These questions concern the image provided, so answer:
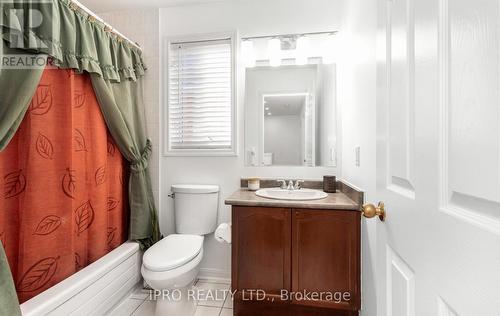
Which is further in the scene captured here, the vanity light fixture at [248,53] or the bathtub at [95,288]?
the vanity light fixture at [248,53]

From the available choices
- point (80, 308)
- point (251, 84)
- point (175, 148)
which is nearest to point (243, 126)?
point (251, 84)

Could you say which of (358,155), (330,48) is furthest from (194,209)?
(330,48)

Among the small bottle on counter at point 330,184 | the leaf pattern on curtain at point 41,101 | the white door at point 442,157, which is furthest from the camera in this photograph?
the small bottle on counter at point 330,184

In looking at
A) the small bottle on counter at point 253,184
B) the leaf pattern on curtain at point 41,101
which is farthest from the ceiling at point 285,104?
the leaf pattern on curtain at point 41,101

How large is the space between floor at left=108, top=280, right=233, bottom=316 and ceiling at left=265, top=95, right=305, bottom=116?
1516 millimetres

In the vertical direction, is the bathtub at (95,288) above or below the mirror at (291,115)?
below

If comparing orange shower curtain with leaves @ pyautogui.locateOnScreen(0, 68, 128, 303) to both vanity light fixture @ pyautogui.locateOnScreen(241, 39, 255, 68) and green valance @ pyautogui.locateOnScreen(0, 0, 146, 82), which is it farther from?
vanity light fixture @ pyautogui.locateOnScreen(241, 39, 255, 68)

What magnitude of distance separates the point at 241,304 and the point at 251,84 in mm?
1672

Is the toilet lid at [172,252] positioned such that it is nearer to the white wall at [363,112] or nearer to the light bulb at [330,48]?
the white wall at [363,112]

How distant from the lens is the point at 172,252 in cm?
156

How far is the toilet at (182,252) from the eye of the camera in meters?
1.42

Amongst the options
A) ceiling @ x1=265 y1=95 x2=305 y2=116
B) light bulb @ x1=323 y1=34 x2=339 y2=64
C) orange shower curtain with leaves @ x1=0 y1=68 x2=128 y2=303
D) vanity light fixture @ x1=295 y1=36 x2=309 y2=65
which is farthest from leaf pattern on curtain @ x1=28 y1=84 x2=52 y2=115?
light bulb @ x1=323 y1=34 x2=339 y2=64

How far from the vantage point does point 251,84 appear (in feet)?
6.55

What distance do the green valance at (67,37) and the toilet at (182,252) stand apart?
3.39 feet
